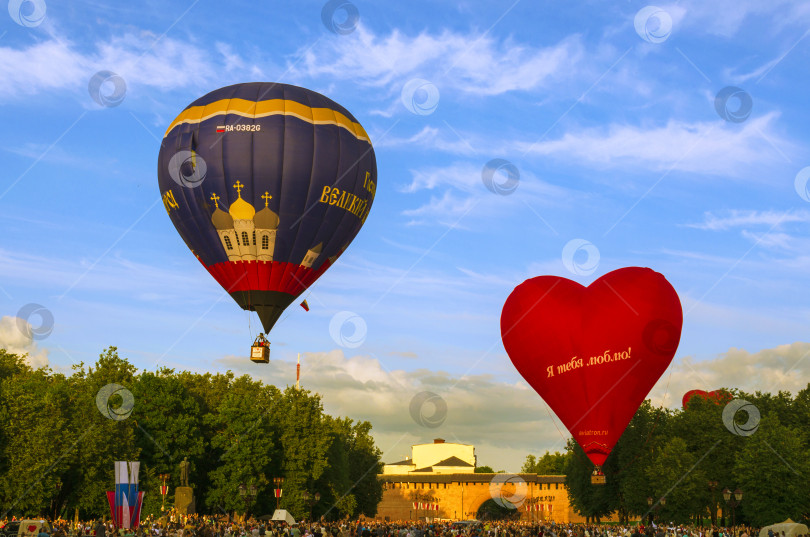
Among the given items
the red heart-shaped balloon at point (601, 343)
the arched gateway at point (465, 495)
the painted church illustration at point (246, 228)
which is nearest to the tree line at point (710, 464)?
the red heart-shaped balloon at point (601, 343)

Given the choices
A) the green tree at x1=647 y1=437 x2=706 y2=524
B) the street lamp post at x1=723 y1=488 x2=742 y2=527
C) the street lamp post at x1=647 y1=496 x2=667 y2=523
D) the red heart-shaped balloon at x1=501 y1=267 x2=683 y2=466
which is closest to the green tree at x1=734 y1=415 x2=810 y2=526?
the street lamp post at x1=723 y1=488 x2=742 y2=527

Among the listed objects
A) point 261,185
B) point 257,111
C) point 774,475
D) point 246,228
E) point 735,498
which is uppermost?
point 257,111

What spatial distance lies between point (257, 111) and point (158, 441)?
1082 inches

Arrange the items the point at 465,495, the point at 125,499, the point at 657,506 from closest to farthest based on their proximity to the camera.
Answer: the point at 125,499 < the point at 657,506 < the point at 465,495

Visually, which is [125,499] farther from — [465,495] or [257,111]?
[465,495]

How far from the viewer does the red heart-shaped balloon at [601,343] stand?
36.9m

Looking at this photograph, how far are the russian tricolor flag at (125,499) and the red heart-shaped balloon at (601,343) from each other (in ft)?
63.4

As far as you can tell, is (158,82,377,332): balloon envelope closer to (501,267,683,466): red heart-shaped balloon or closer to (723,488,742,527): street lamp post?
(501,267,683,466): red heart-shaped balloon

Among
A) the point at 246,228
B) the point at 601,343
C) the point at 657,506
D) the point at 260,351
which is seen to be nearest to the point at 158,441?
the point at 260,351

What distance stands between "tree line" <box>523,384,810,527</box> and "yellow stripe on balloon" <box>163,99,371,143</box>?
110ft

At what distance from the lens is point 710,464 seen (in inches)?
2295

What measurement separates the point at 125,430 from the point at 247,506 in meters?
10.5

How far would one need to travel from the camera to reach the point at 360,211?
3716cm

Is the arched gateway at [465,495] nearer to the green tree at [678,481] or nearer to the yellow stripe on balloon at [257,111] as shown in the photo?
the green tree at [678,481]
